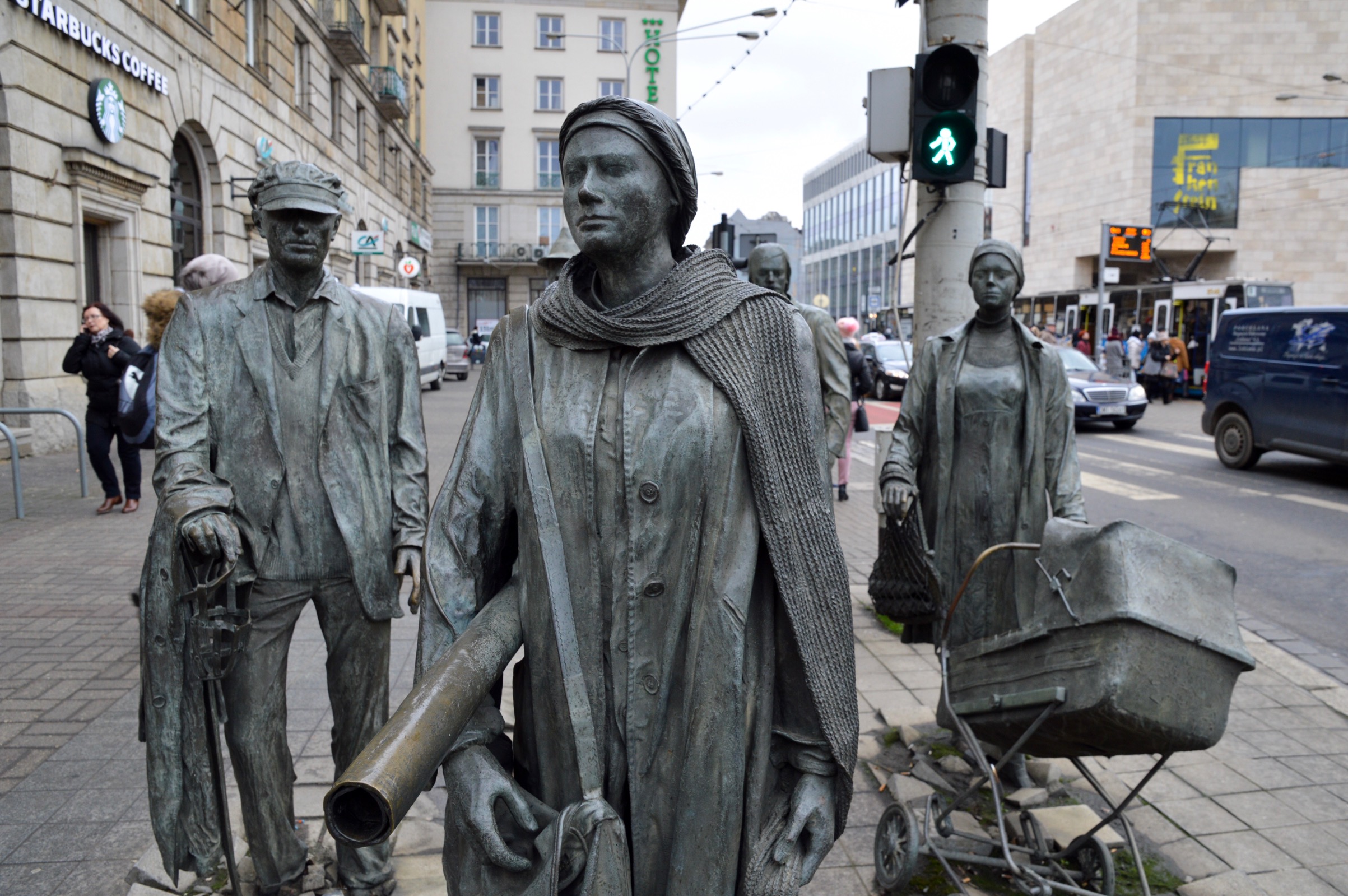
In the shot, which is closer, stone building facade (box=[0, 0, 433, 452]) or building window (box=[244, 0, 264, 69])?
stone building facade (box=[0, 0, 433, 452])

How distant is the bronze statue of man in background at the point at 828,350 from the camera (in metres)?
6.63

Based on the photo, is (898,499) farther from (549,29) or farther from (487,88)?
(487,88)

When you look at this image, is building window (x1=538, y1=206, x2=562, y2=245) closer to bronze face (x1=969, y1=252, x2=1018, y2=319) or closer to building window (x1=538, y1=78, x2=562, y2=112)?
building window (x1=538, y1=78, x2=562, y2=112)

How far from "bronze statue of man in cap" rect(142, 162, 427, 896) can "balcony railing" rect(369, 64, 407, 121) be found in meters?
33.9

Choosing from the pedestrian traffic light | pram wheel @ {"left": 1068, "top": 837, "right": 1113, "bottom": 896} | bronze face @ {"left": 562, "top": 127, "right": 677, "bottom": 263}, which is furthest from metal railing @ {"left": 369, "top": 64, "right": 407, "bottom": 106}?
bronze face @ {"left": 562, "top": 127, "right": 677, "bottom": 263}

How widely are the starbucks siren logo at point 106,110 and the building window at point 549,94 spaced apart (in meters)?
40.8

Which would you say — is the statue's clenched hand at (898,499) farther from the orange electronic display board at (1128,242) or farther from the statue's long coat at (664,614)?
the orange electronic display board at (1128,242)

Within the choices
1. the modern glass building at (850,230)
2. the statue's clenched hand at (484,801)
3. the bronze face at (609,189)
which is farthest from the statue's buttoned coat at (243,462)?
the modern glass building at (850,230)

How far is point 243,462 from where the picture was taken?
2.98 metres

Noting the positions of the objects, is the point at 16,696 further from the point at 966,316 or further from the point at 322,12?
the point at 322,12

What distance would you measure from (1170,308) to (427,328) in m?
20.0

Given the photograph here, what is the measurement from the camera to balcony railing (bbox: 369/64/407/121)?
112 feet

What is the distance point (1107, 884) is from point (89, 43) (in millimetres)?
15517

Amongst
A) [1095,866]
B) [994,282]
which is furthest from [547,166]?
[1095,866]
